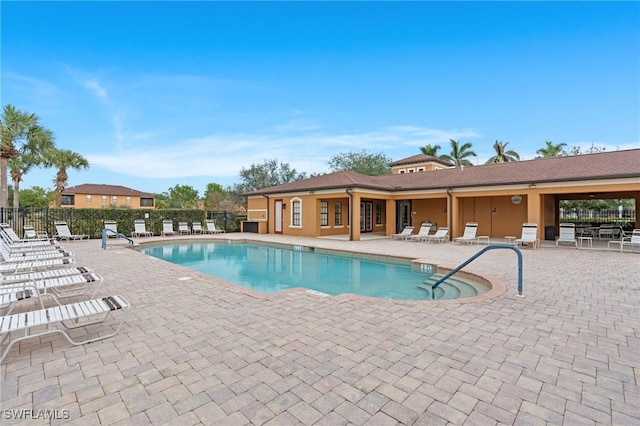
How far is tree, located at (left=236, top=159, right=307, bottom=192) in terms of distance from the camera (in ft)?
119

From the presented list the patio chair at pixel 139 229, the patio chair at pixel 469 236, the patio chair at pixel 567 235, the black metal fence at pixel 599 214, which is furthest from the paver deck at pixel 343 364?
the black metal fence at pixel 599 214

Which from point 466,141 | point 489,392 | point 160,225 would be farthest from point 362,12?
point 466,141

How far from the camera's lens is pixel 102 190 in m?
48.1

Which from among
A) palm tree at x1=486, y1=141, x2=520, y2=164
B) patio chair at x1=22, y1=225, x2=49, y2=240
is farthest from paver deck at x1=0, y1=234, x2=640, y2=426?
palm tree at x1=486, y1=141, x2=520, y2=164

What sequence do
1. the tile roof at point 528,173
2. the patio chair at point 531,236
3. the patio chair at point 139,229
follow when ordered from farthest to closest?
the patio chair at point 139,229, the patio chair at point 531,236, the tile roof at point 528,173

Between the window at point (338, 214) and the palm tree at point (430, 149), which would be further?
the palm tree at point (430, 149)

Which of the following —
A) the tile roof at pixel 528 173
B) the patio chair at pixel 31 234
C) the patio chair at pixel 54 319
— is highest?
the tile roof at pixel 528 173

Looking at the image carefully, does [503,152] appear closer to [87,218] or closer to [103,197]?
[87,218]

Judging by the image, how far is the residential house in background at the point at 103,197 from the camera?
45.7 metres

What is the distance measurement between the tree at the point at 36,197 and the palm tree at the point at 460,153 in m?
51.6

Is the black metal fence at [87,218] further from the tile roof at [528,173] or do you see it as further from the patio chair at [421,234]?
the patio chair at [421,234]

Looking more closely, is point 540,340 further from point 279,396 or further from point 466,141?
point 466,141

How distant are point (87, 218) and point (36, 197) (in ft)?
118

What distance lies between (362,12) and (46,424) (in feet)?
48.9
